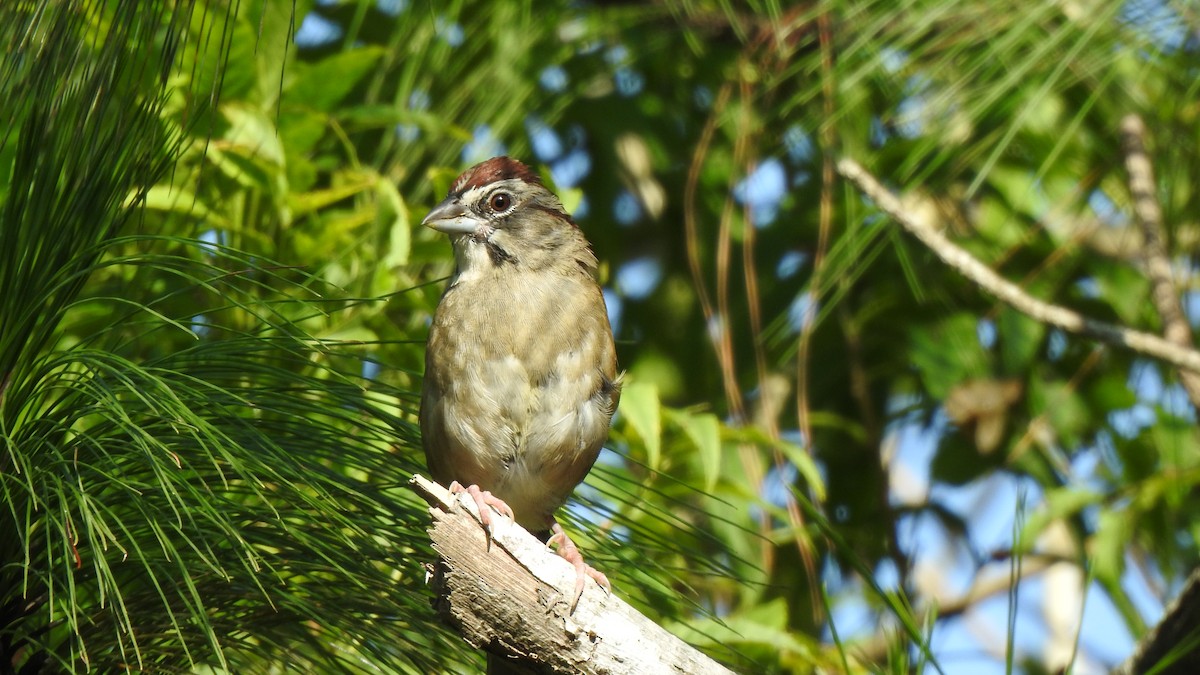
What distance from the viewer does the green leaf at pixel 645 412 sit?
10.8 feet

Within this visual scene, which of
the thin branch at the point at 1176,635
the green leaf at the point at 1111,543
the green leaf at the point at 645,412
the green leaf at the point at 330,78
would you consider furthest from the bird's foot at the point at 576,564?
the green leaf at the point at 1111,543

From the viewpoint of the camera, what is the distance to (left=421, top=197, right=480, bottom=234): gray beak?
358 cm

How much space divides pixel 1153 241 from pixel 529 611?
274cm

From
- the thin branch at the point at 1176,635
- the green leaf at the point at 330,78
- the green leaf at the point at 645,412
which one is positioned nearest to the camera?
the thin branch at the point at 1176,635

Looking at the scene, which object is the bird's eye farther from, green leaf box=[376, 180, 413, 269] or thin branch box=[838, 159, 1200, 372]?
thin branch box=[838, 159, 1200, 372]

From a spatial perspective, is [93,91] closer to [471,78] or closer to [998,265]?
[471,78]

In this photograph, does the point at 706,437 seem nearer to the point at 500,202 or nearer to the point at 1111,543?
the point at 500,202

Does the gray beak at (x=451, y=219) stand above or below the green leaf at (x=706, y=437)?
above

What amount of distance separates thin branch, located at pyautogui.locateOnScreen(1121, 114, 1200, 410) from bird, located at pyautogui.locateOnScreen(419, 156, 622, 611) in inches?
66.7

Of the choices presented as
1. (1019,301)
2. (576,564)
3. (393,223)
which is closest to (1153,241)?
(1019,301)

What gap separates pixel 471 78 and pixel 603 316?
3.78 ft

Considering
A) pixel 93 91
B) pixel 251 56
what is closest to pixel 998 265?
pixel 251 56

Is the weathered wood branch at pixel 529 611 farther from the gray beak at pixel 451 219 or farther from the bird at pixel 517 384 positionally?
the gray beak at pixel 451 219

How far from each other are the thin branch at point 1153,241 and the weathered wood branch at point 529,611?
218cm
